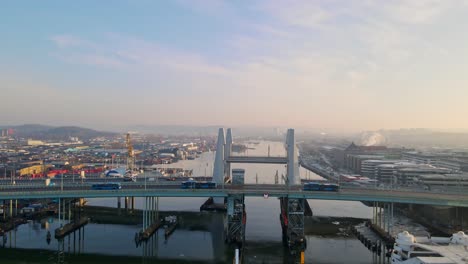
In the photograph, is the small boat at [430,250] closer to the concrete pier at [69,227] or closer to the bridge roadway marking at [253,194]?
the bridge roadway marking at [253,194]

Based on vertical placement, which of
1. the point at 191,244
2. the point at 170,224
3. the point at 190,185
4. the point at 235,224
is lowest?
the point at 191,244

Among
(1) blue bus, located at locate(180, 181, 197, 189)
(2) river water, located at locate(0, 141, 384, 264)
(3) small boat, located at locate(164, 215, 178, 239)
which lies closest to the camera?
(2) river water, located at locate(0, 141, 384, 264)

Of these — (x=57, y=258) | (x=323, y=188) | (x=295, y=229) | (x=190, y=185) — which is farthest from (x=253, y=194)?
(x=57, y=258)

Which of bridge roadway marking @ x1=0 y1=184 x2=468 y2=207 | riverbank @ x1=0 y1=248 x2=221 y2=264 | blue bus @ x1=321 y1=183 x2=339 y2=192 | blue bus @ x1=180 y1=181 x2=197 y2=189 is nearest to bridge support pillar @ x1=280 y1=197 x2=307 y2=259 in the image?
bridge roadway marking @ x1=0 y1=184 x2=468 y2=207

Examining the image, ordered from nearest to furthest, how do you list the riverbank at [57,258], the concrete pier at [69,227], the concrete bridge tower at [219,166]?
the riverbank at [57,258], the concrete pier at [69,227], the concrete bridge tower at [219,166]

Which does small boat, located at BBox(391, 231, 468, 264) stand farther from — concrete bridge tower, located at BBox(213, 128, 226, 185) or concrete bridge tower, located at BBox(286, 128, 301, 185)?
concrete bridge tower, located at BBox(213, 128, 226, 185)

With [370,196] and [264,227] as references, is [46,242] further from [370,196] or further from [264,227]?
[370,196]

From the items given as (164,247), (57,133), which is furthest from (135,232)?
(57,133)

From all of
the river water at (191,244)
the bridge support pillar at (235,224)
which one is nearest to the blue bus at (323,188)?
the river water at (191,244)

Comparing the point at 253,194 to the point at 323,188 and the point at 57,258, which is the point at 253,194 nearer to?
the point at 323,188
